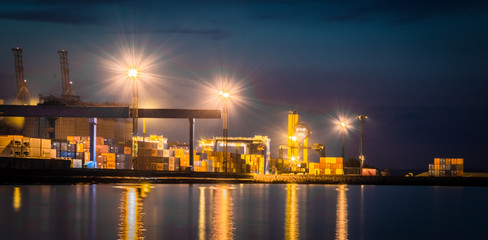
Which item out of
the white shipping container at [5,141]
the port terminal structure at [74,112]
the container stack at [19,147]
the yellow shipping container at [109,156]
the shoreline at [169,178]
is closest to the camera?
the shoreline at [169,178]

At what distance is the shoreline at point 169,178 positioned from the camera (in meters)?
65.9

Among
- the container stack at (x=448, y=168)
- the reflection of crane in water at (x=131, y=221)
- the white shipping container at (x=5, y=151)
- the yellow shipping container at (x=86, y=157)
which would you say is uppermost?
the white shipping container at (x=5, y=151)

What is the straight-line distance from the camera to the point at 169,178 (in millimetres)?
78188

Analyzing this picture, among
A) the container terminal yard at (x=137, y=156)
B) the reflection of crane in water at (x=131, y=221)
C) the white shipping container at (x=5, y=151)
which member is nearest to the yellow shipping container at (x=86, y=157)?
the container terminal yard at (x=137, y=156)

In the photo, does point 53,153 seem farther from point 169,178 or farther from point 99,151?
point 169,178

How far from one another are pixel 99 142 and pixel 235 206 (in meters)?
57.0

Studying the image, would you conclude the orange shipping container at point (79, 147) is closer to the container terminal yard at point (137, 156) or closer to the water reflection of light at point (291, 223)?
the container terminal yard at point (137, 156)

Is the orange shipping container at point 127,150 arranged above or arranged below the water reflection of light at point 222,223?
above

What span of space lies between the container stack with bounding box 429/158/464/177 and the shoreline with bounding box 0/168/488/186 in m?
6.44

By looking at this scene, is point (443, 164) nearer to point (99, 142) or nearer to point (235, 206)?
point (99, 142)

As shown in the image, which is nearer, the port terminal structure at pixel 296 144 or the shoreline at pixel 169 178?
the shoreline at pixel 169 178

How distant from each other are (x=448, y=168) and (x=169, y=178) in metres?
56.0

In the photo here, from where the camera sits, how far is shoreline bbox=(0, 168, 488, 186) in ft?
216

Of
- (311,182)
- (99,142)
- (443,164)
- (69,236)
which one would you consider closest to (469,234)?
(69,236)
